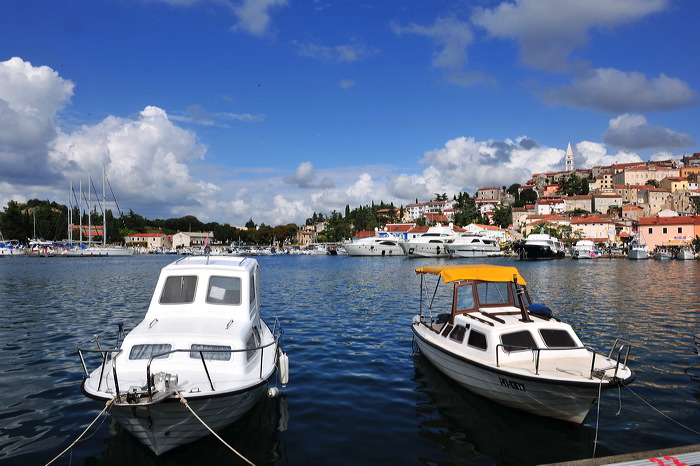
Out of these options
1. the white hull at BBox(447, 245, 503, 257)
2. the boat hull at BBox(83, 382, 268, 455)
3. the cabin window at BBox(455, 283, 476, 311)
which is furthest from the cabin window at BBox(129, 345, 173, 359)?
the white hull at BBox(447, 245, 503, 257)

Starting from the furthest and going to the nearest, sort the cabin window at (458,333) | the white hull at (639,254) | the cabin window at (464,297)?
the white hull at (639,254) < the cabin window at (464,297) < the cabin window at (458,333)

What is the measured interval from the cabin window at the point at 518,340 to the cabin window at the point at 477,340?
1.98 ft

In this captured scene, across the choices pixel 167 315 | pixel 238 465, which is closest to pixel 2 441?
pixel 167 315

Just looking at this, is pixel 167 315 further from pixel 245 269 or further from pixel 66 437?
pixel 66 437

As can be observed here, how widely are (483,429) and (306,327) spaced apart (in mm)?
13187

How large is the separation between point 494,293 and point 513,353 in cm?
375

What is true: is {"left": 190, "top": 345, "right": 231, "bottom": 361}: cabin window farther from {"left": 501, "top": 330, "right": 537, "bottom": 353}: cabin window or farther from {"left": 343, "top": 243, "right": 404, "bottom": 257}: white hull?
{"left": 343, "top": 243, "right": 404, "bottom": 257}: white hull

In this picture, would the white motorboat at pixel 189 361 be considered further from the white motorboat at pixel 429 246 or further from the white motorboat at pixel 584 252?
the white motorboat at pixel 584 252

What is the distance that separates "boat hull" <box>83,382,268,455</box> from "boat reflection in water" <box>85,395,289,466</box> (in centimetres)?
34

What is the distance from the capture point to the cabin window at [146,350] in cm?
959

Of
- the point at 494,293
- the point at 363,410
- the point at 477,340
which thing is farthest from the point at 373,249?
the point at 363,410

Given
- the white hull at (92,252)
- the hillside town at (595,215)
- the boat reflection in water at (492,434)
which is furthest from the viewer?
the hillside town at (595,215)

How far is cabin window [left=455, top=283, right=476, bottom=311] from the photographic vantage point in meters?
14.3

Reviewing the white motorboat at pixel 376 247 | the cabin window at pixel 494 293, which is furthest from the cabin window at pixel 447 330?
the white motorboat at pixel 376 247
